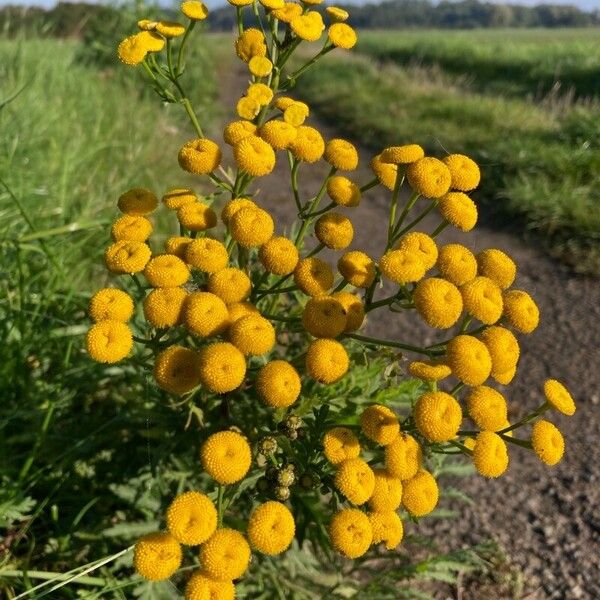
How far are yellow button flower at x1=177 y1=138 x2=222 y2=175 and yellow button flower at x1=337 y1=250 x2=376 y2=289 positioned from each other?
16.2 inches

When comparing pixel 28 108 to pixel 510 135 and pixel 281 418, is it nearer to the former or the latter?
pixel 281 418

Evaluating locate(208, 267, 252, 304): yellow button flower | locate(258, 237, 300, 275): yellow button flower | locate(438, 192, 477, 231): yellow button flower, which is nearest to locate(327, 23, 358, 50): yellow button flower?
locate(438, 192, 477, 231): yellow button flower

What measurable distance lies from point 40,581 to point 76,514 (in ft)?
0.79

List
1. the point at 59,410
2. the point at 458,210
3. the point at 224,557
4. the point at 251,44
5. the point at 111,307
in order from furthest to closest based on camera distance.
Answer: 1. the point at 59,410
2. the point at 251,44
3. the point at 458,210
4. the point at 111,307
5. the point at 224,557

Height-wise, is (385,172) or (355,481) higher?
(385,172)

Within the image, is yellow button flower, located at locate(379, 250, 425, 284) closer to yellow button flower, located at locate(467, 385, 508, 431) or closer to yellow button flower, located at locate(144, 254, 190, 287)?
yellow button flower, located at locate(467, 385, 508, 431)

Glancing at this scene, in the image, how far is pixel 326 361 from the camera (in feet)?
4.49

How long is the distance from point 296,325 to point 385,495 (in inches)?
22.3

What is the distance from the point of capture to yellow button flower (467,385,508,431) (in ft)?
4.52

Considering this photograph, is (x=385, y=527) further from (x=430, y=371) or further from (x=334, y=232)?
(x=334, y=232)

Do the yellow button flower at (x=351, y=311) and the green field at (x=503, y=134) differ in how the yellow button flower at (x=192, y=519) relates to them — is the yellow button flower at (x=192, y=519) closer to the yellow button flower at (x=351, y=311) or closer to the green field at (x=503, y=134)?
the yellow button flower at (x=351, y=311)

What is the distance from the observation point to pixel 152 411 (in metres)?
1.99

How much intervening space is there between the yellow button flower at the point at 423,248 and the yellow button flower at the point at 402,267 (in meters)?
0.02

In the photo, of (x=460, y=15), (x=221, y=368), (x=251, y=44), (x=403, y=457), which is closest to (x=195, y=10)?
(x=251, y=44)
